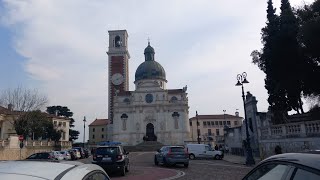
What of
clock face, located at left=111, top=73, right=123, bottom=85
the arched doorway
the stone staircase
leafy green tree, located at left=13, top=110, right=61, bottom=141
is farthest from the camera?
clock face, located at left=111, top=73, right=123, bottom=85

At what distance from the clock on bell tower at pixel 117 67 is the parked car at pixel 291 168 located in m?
75.7

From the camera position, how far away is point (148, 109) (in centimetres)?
7531

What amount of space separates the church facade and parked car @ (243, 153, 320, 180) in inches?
2720

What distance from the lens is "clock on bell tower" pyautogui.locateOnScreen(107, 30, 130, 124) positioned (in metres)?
80.4

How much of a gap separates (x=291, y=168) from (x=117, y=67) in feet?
264

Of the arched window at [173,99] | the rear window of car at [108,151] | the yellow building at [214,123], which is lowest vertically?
the rear window of car at [108,151]

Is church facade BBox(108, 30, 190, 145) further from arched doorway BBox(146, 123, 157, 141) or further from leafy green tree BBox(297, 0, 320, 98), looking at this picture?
leafy green tree BBox(297, 0, 320, 98)

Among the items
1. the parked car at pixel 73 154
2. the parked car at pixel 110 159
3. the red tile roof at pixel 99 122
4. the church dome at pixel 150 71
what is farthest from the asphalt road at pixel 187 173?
the red tile roof at pixel 99 122

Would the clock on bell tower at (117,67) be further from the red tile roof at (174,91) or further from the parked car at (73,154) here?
the parked car at (73,154)

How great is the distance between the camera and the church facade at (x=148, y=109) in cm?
7325

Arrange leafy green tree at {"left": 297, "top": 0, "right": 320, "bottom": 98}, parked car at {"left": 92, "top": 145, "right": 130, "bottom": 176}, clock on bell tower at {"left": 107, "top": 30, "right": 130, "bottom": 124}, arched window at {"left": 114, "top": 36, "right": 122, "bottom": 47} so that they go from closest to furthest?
parked car at {"left": 92, "top": 145, "right": 130, "bottom": 176}, leafy green tree at {"left": 297, "top": 0, "right": 320, "bottom": 98}, clock on bell tower at {"left": 107, "top": 30, "right": 130, "bottom": 124}, arched window at {"left": 114, "top": 36, "right": 122, "bottom": 47}

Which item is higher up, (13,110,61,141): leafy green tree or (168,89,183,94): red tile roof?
(168,89,183,94): red tile roof

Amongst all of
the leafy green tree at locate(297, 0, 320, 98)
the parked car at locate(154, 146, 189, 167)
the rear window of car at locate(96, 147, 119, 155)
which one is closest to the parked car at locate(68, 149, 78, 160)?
the parked car at locate(154, 146, 189, 167)

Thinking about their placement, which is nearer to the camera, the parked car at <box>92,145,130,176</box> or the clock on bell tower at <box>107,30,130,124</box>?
the parked car at <box>92,145,130,176</box>
